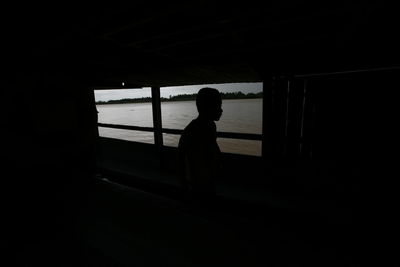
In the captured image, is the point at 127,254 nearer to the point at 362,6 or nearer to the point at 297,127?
the point at 362,6

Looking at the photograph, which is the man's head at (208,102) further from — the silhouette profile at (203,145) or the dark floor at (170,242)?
the dark floor at (170,242)

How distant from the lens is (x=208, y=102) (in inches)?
67.4

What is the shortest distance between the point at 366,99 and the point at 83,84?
477 centimetres

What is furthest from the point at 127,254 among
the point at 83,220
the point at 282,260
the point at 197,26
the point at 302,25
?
the point at 302,25

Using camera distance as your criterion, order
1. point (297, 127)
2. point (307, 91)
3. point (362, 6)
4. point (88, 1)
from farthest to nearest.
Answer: point (297, 127)
point (307, 91)
point (88, 1)
point (362, 6)

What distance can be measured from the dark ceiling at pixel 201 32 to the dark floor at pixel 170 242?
193 cm

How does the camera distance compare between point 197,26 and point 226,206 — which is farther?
point 226,206

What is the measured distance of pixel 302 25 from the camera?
78.1 inches

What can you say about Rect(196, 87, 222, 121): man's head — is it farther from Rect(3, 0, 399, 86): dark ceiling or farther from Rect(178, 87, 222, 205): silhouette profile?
Rect(3, 0, 399, 86): dark ceiling

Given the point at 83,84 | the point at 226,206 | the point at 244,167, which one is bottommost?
the point at 244,167

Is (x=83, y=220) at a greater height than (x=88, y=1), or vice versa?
(x=88, y=1)

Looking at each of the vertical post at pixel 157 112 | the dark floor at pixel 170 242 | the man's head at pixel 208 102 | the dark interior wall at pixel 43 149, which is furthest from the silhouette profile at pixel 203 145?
the vertical post at pixel 157 112

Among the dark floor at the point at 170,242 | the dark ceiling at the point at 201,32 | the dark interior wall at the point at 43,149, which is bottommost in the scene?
the dark floor at the point at 170,242

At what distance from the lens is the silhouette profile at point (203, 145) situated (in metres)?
1.71
